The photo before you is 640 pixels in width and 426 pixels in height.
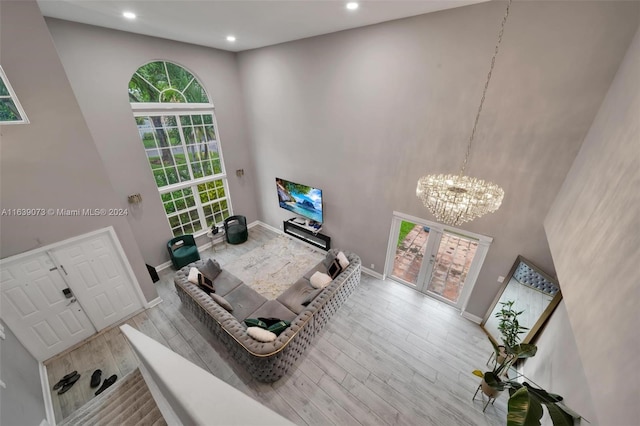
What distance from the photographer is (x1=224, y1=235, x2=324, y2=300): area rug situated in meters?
5.55

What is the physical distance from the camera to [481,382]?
345 cm

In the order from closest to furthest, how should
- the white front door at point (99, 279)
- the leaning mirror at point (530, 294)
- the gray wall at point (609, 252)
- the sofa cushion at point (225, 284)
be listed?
the gray wall at point (609, 252)
the leaning mirror at point (530, 294)
the white front door at point (99, 279)
the sofa cushion at point (225, 284)

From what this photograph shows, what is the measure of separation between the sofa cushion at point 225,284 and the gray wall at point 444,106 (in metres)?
2.80

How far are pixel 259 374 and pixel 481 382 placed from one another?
3.37 metres

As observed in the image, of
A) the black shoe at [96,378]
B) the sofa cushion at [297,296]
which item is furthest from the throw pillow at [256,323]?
the black shoe at [96,378]

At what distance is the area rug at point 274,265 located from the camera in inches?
219

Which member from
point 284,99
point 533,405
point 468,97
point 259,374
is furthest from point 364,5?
point 259,374

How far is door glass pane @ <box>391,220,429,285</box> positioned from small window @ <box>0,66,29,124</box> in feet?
20.6

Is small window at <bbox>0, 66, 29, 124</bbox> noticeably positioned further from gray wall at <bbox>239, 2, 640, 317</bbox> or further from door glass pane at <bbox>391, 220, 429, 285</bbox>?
door glass pane at <bbox>391, 220, 429, 285</bbox>

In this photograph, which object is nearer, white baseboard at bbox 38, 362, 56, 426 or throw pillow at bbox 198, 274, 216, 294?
white baseboard at bbox 38, 362, 56, 426

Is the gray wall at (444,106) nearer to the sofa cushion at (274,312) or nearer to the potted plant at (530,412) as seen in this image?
the potted plant at (530,412)

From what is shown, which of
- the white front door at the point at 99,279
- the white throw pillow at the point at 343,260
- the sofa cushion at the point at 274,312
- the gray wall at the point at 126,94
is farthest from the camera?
the white throw pillow at the point at 343,260

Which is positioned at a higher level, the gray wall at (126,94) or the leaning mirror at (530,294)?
the gray wall at (126,94)

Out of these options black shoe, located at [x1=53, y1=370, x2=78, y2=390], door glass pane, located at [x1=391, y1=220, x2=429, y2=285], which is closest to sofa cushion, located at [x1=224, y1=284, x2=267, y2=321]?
black shoe, located at [x1=53, y1=370, x2=78, y2=390]
